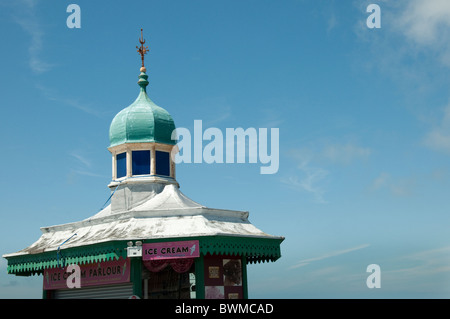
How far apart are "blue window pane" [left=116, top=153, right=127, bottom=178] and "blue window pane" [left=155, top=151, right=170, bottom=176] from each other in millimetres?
1604

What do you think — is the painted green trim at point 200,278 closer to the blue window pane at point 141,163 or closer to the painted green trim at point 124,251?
the painted green trim at point 124,251

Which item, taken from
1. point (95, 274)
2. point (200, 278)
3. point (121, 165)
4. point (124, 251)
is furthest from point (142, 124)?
point (200, 278)

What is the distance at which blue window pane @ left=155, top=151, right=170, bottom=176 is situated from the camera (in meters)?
31.1

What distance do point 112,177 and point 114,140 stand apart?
1902mm

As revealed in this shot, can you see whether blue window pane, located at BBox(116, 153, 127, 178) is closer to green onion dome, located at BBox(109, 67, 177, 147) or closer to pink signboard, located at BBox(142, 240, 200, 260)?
green onion dome, located at BBox(109, 67, 177, 147)

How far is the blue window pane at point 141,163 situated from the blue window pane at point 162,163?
51 cm

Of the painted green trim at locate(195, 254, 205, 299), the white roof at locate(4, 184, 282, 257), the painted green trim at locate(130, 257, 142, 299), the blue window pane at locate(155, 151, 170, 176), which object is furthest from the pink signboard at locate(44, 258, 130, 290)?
the blue window pane at locate(155, 151, 170, 176)

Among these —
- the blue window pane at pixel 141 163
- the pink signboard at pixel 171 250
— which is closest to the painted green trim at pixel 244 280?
the pink signboard at pixel 171 250

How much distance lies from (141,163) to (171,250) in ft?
25.1

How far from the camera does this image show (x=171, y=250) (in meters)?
24.4

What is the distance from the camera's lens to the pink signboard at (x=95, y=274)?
25.4 metres

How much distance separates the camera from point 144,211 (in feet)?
85.8
